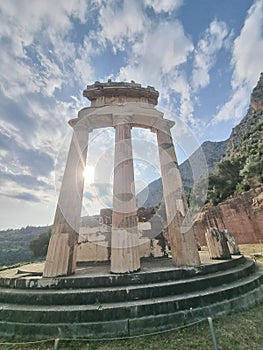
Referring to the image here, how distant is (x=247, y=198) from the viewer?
21422 millimetres

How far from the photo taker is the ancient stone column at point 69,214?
6406 millimetres

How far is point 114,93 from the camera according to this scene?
9.73 metres

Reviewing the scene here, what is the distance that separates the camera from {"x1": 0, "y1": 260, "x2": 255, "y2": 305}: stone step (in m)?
4.78

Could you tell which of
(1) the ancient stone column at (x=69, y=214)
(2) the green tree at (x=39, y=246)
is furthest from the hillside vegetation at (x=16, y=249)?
(1) the ancient stone column at (x=69, y=214)

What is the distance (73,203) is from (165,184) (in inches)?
157

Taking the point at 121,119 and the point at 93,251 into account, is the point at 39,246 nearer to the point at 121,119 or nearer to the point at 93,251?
the point at 93,251

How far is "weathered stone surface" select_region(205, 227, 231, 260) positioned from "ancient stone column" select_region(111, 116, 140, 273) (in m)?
3.72

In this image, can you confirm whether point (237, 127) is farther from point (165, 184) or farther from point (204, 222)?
point (165, 184)

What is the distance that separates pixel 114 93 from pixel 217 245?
28.1ft

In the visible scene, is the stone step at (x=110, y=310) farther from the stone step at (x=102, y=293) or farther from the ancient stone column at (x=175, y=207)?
the ancient stone column at (x=175, y=207)

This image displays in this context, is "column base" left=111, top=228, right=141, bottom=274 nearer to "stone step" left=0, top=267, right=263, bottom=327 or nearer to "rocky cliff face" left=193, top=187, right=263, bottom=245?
"stone step" left=0, top=267, right=263, bottom=327

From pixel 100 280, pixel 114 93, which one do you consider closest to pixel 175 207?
pixel 100 280

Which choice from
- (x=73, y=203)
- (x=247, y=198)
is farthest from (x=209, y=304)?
(x=247, y=198)

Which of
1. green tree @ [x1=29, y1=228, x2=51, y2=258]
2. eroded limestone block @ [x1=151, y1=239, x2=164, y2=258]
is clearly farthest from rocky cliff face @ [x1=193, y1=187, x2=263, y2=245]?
green tree @ [x1=29, y1=228, x2=51, y2=258]
